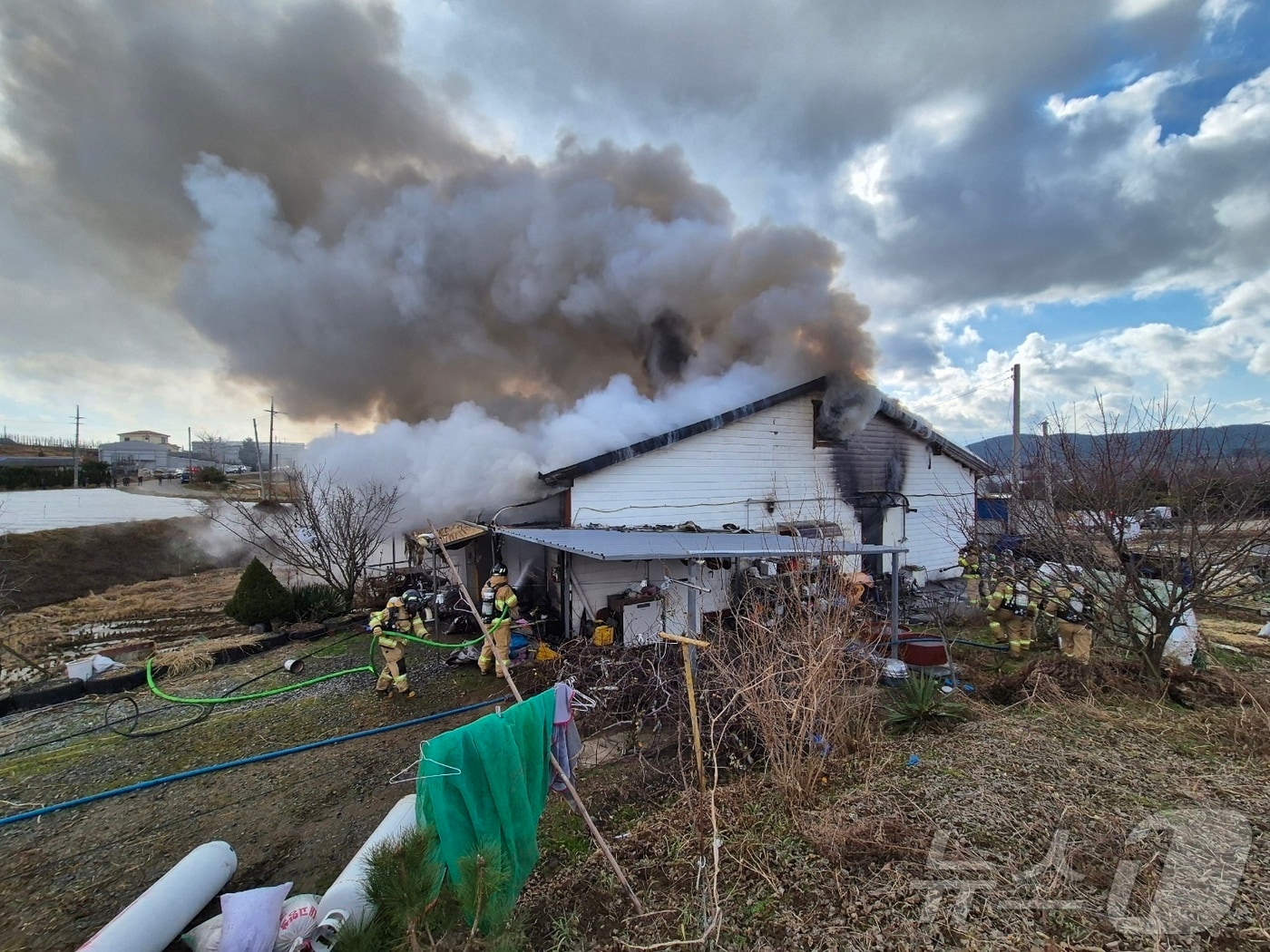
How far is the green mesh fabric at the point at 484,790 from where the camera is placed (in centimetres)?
273

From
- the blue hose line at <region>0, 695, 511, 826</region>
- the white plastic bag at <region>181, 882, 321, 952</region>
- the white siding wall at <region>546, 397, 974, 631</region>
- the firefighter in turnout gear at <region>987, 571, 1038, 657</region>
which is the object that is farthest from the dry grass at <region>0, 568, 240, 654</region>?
the firefighter in turnout gear at <region>987, 571, 1038, 657</region>

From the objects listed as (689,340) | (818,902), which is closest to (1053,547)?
(818,902)

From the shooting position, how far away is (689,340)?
53.5 ft

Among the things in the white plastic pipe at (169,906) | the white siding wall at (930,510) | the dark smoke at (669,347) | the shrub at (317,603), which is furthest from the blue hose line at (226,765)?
the white siding wall at (930,510)

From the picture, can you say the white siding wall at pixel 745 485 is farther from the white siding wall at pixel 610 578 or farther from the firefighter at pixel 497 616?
the firefighter at pixel 497 616

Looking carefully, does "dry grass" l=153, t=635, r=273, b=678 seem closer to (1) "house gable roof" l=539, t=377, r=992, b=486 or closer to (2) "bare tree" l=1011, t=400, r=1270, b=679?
(1) "house gable roof" l=539, t=377, r=992, b=486

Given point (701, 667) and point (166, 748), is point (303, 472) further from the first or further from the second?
point (701, 667)

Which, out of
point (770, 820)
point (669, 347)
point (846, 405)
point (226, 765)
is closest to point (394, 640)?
point (226, 765)

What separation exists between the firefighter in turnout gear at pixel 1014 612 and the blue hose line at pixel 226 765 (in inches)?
314

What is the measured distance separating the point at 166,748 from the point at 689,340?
A: 1477 cm

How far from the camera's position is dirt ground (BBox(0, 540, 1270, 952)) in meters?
3.02

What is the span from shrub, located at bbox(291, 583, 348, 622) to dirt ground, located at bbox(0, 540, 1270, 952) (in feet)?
14.9

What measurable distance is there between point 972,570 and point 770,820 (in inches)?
335

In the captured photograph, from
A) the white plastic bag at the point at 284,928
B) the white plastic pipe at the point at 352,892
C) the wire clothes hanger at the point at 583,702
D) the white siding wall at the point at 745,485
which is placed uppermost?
the white siding wall at the point at 745,485
